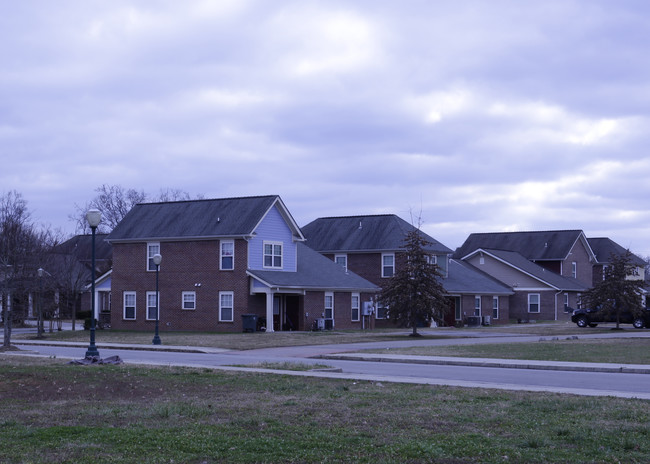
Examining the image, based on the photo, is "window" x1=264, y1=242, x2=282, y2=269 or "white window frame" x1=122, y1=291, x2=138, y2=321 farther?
"white window frame" x1=122, y1=291, x2=138, y2=321

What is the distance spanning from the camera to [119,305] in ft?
167

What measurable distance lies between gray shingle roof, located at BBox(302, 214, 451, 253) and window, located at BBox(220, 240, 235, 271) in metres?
14.3

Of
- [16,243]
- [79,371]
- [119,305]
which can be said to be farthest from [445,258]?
[79,371]

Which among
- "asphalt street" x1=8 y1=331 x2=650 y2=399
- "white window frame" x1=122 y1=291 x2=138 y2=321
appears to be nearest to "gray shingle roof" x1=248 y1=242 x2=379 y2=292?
"white window frame" x1=122 y1=291 x2=138 y2=321

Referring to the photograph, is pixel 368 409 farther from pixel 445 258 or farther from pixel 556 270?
pixel 556 270

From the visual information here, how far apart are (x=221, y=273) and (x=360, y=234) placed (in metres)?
16.1

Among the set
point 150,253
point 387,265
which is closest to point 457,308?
point 387,265

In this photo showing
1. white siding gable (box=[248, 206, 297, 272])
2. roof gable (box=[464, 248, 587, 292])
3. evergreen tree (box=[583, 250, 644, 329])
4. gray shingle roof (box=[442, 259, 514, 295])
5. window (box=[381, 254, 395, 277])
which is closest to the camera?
white siding gable (box=[248, 206, 297, 272])

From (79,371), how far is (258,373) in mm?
3982

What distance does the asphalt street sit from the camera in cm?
1747

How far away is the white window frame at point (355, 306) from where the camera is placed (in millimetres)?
52906

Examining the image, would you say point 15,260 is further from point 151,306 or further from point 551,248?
point 551,248

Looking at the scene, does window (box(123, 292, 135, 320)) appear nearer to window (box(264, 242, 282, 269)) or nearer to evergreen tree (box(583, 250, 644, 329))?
window (box(264, 242, 282, 269))

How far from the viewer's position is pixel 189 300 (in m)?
48.5
